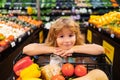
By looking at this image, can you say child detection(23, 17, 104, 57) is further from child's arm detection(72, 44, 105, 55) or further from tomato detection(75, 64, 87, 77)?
tomato detection(75, 64, 87, 77)

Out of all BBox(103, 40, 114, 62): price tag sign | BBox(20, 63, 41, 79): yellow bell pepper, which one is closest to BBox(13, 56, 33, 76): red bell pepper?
BBox(20, 63, 41, 79): yellow bell pepper

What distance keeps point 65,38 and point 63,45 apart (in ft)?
0.20

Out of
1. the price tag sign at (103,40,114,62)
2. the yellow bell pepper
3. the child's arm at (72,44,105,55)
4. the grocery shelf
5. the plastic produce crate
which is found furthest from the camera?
the price tag sign at (103,40,114,62)

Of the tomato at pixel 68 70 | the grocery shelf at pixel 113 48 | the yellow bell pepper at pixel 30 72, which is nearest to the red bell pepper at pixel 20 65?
the yellow bell pepper at pixel 30 72

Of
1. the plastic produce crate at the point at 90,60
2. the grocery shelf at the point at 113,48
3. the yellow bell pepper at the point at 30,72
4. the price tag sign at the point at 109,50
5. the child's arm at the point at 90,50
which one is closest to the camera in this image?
the yellow bell pepper at the point at 30,72

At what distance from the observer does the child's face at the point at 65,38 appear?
2062mm

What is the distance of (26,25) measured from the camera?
19.7 ft

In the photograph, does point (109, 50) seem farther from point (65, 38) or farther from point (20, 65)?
point (20, 65)

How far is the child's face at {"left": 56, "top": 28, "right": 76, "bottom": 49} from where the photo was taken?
206cm

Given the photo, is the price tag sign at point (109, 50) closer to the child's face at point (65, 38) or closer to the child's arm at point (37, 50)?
the child's face at point (65, 38)

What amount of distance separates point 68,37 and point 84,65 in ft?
1.19

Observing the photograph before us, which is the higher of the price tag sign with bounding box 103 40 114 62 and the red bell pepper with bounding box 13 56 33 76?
the red bell pepper with bounding box 13 56 33 76

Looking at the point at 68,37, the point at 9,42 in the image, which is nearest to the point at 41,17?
the point at 9,42

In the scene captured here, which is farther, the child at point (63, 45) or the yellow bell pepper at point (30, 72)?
the child at point (63, 45)
